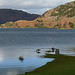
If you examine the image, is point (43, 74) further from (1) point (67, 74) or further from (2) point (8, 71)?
(2) point (8, 71)

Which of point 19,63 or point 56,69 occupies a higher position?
point 56,69

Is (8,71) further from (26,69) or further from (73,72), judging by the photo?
(73,72)

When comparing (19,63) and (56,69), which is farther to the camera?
(19,63)

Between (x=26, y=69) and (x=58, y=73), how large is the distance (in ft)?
30.2

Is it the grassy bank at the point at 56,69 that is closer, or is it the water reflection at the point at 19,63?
the grassy bank at the point at 56,69

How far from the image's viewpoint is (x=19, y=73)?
36000 millimetres

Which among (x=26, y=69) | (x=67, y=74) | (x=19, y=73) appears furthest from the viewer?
(x=26, y=69)

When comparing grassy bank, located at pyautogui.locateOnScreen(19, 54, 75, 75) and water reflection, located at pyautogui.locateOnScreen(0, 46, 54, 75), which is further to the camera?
water reflection, located at pyautogui.locateOnScreen(0, 46, 54, 75)

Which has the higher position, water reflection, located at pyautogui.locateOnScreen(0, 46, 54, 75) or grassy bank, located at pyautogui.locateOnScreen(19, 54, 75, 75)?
grassy bank, located at pyautogui.locateOnScreen(19, 54, 75, 75)

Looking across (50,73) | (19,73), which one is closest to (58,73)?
(50,73)

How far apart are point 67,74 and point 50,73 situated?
2414mm

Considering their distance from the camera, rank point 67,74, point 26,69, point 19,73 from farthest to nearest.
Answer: point 26,69 → point 19,73 → point 67,74

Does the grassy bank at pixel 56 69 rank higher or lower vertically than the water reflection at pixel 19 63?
higher

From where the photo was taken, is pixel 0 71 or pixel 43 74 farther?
pixel 0 71
